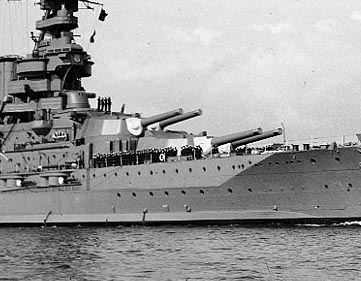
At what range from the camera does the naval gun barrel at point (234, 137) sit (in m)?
27.7

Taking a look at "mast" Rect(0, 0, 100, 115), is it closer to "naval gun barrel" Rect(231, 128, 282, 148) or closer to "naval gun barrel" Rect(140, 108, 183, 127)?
"naval gun barrel" Rect(140, 108, 183, 127)

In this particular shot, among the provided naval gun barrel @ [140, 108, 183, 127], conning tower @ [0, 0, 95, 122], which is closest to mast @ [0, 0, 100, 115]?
A: conning tower @ [0, 0, 95, 122]

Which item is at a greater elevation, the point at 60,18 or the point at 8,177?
the point at 60,18

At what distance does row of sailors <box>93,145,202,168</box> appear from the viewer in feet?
92.8

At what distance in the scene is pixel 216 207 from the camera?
27391 millimetres

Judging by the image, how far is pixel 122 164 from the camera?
29.4 m

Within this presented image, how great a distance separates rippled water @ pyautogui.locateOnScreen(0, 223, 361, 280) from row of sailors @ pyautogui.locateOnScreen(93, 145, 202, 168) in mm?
3075

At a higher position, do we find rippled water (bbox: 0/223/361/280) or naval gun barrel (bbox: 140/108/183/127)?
naval gun barrel (bbox: 140/108/183/127)

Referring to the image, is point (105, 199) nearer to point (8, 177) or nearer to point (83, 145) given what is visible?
point (83, 145)

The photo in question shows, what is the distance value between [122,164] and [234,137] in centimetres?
489

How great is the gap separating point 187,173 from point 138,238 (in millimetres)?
4275

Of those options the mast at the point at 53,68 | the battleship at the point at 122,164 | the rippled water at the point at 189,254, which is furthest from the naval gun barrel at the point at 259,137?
the mast at the point at 53,68

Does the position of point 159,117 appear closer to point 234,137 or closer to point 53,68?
point 234,137

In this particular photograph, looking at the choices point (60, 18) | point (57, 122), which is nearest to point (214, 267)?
point (57, 122)
